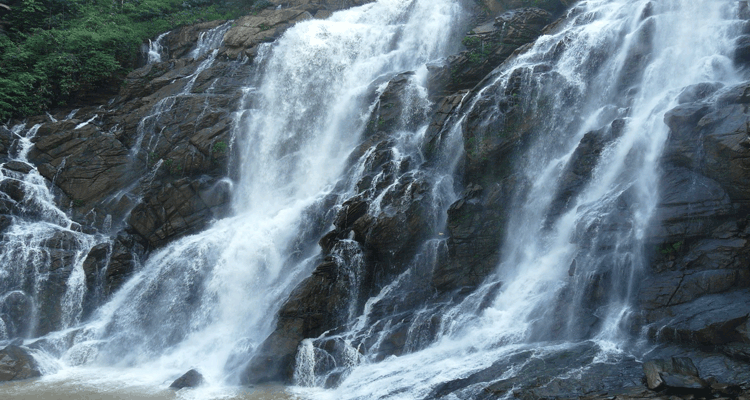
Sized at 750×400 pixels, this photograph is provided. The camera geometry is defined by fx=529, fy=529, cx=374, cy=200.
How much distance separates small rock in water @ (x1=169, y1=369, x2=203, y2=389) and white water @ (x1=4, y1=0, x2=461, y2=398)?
320 millimetres

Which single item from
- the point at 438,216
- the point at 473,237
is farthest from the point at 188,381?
the point at 473,237

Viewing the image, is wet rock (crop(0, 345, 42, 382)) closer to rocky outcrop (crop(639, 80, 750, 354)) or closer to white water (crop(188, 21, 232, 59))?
rocky outcrop (crop(639, 80, 750, 354))

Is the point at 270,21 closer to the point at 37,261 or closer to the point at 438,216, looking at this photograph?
the point at 37,261

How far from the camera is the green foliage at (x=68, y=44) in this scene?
76.9ft

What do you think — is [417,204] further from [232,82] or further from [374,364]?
[232,82]

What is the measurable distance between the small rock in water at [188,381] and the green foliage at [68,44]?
15739 millimetres

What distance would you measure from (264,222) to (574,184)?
1029 cm

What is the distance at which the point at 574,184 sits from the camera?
49.4 ft

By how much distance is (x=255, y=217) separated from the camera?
19.2m

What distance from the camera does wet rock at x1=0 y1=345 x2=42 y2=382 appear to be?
1393cm

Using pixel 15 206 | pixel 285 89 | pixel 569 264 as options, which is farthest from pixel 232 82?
pixel 569 264

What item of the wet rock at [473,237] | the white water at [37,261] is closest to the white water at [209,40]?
the white water at [37,261]

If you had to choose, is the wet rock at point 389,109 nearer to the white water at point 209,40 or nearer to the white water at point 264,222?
the white water at point 264,222

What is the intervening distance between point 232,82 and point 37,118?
824cm
